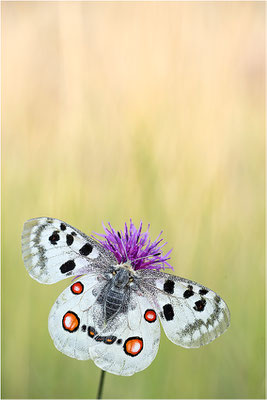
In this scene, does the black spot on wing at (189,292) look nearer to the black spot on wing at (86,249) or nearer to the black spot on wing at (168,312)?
the black spot on wing at (168,312)

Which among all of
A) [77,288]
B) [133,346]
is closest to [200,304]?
[133,346]

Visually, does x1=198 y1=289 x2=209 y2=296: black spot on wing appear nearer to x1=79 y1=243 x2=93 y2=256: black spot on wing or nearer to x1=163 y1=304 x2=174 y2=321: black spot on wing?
x1=163 y1=304 x2=174 y2=321: black spot on wing

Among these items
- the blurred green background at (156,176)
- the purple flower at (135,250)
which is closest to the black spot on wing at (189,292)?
the purple flower at (135,250)

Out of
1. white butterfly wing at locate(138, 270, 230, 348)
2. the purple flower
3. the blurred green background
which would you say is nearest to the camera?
white butterfly wing at locate(138, 270, 230, 348)

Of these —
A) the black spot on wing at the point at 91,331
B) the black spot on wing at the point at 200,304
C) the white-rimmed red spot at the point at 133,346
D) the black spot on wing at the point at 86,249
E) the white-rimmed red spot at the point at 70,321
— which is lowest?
the white-rimmed red spot at the point at 133,346

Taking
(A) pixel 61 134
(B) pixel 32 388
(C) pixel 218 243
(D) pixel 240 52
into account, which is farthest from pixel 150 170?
(B) pixel 32 388

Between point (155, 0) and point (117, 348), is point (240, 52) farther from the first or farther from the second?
point (117, 348)

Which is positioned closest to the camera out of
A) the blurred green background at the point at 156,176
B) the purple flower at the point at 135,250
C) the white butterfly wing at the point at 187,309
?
the white butterfly wing at the point at 187,309

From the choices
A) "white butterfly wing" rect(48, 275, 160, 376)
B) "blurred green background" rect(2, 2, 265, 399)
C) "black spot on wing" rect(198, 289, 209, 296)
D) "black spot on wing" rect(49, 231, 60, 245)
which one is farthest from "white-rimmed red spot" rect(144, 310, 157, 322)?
"blurred green background" rect(2, 2, 265, 399)
